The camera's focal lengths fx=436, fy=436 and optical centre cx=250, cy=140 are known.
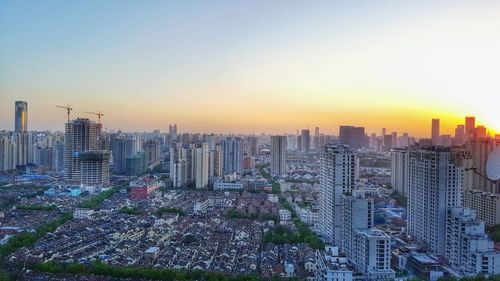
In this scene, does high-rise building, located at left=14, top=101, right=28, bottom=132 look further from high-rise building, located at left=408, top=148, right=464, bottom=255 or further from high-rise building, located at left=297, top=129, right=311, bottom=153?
high-rise building, located at left=297, top=129, right=311, bottom=153

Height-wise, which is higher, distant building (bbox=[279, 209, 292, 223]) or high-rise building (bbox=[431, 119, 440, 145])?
high-rise building (bbox=[431, 119, 440, 145])

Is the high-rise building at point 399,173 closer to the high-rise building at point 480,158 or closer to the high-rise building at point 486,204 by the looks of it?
the high-rise building at point 480,158

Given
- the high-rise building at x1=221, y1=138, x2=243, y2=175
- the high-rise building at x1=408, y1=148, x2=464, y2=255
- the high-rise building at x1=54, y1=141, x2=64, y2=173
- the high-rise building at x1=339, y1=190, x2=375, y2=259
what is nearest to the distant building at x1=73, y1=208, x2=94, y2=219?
the high-rise building at x1=339, y1=190, x2=375, y2=259

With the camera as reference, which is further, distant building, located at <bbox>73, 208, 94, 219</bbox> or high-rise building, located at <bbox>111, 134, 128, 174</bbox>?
high-rise building, located at <bbox>111, 134, 128, 174</bbox>

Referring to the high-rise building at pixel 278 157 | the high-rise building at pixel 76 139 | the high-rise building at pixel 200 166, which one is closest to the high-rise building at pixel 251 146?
the high-rise building at pixel 278 157

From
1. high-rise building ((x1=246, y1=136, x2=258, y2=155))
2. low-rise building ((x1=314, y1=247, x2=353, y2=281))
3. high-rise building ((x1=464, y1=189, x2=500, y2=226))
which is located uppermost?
high-rise building ((x1=246, y1=136, x2=258, y2=155))

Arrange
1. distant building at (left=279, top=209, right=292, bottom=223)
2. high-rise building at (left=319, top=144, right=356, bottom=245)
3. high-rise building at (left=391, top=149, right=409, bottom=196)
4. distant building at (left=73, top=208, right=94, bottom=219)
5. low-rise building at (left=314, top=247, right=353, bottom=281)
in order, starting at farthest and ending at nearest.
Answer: high-rise building at (left=391, top=149, right=409, bottom=196)
distant building at (left=279, top=209, right=292, bottom=223)
distant building at (left=73, top=208, right=94, bottom=219)
high-rise building at (left=319, top=144, right=356, bottom=245)
low-rise building at (left=314, top=247, right=353, bottom=281)
